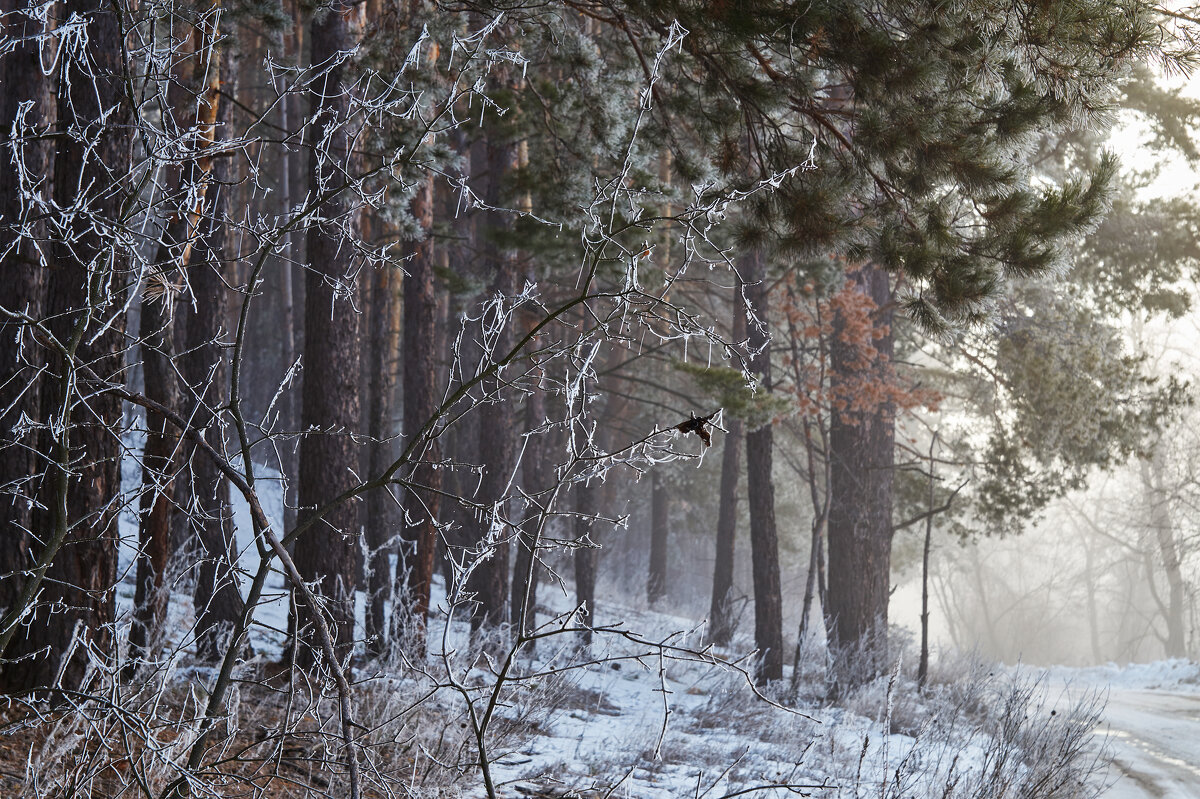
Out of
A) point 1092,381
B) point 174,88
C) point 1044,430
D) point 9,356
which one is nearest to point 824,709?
point 1044,430

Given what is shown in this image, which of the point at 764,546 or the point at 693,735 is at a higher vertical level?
the point at 764,546

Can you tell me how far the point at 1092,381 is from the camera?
41.5ft

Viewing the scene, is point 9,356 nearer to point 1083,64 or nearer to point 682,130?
point 682,130

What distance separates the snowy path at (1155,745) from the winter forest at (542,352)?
0.10 meters

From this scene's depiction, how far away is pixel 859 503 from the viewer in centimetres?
1208

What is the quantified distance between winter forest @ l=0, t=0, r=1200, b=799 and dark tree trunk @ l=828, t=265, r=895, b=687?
0.06 metres

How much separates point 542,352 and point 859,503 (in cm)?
1049

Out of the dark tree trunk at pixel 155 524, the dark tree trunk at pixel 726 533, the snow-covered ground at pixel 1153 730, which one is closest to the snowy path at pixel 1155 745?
the snow-covered ground at pixel 1153 730

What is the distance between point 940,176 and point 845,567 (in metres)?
8.03

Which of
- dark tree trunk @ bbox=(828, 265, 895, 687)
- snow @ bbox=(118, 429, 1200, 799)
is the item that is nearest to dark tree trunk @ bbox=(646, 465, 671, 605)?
snow @ bbox=(118, 429, 1200, 799)

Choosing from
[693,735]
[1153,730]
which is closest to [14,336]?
[693,735]

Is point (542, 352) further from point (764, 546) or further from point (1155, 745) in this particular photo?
point (1155, 745)

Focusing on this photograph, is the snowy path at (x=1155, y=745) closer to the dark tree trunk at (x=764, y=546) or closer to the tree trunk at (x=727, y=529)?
the dark tree trunk at (x=764, y=546)

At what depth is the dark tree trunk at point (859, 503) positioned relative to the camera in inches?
471
